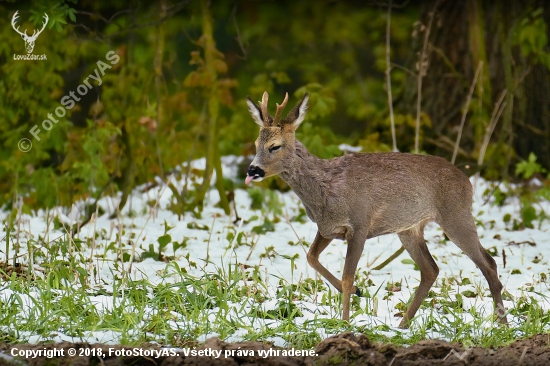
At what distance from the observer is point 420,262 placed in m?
6.03

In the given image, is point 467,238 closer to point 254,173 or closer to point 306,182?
point 306,182

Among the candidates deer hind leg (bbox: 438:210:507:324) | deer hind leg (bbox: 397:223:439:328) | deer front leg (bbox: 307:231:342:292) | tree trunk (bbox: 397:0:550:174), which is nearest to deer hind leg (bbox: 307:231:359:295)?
deer front leg (bbox: 307:231:342:292)

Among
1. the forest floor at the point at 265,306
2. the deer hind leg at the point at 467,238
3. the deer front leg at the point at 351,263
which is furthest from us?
the deer hind leg at the point at 467,238

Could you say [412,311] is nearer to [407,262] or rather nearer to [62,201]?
[407,262]

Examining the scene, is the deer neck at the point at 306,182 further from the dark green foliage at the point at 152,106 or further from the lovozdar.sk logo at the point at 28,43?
the lovozdar.sk logo at the point at 28,43

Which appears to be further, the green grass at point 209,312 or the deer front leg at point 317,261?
the deer front leg at point 317,261

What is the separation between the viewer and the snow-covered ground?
564 centimetres

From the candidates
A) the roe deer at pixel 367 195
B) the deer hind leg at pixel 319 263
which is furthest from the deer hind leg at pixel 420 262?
the deer hind leg at pixel 319 263

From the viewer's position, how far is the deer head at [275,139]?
554 centimetres

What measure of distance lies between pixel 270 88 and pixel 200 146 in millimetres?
1166

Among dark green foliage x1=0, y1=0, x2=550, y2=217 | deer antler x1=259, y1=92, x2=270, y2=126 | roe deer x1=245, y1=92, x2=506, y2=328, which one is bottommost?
roe deer x1=245, y1=92, x2=506, y2=328

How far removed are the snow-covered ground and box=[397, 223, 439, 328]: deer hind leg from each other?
0.33 ft

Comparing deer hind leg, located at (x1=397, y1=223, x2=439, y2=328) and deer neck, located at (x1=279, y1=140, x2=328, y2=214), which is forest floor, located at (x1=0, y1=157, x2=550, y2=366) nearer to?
deer hind leg, located at (x1=397, y1=223, x2=439, y2=328)

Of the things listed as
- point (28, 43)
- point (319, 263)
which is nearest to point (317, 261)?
point (319, 263)
